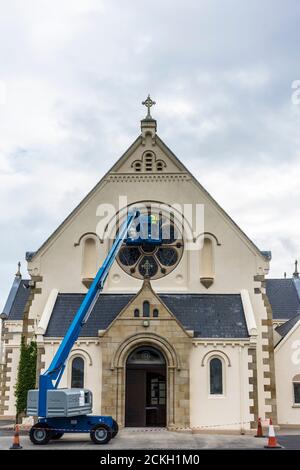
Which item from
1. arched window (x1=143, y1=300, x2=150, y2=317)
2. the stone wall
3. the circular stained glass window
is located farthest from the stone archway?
the circular stained glass window

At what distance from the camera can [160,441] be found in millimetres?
23859

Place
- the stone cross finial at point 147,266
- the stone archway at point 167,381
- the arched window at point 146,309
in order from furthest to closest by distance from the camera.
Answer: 1. the stone cross finial at point 147,266
2. the arched window at point 146,309
3. the stone archway at point 167,381

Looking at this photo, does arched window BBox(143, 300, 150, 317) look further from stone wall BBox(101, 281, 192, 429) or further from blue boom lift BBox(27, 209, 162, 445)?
blue boom lift BBox(27, 209, 162, 445)

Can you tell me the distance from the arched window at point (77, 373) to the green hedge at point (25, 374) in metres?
2.53

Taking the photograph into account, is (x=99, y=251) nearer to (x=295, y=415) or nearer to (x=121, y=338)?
(x=121, y=338)

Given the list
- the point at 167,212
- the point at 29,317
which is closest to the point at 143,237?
the point at 167,212

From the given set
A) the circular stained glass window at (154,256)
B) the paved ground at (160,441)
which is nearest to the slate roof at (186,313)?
the circular stained glass window at (154,256)

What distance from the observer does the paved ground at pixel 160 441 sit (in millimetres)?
22453

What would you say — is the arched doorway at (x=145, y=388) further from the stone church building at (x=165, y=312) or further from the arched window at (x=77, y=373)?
the arched window at (x=77, y=373)

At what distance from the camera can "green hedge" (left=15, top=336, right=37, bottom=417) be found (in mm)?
30438

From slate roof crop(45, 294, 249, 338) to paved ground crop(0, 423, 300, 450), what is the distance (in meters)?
5.11

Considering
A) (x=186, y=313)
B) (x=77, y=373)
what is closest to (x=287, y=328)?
(x=186, y=313)

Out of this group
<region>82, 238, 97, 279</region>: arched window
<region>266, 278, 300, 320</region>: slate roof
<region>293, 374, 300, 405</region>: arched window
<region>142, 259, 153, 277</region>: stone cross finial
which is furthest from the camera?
<region>266, 278, 300, 320</region>: slate roof

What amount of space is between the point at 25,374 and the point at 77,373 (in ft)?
10.4
